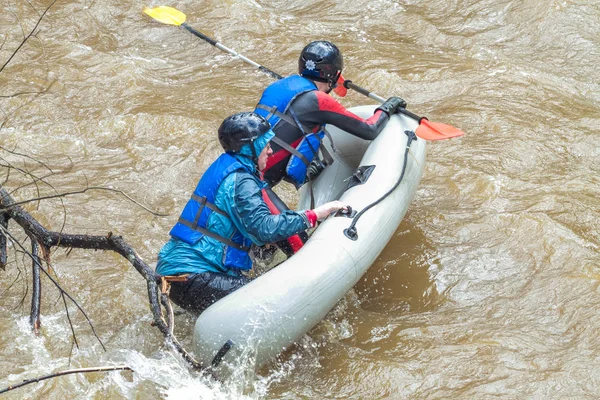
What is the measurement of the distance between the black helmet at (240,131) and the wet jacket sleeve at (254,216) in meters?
0.17

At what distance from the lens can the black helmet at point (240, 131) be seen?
13.2 feet

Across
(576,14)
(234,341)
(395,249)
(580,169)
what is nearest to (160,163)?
(395,249)

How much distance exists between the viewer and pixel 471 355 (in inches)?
168

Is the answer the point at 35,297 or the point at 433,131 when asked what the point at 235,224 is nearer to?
the point at 35,297

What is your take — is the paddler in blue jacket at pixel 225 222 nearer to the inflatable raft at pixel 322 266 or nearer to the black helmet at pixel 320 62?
the inflatable raft at pixel 322 266

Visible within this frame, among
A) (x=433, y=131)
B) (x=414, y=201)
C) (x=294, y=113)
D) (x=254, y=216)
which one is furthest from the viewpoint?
(x=414, y=201)

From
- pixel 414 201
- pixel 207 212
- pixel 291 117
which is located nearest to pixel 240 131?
pixel 207 212

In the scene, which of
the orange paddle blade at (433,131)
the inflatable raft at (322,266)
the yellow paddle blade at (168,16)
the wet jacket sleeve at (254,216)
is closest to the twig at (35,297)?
the inflatable raft at (322,266)

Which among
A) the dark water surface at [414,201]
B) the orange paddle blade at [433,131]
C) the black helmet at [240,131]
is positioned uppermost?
the black helmet at [240,131]

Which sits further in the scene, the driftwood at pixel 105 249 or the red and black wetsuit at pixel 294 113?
the red and black wetsuit at pixel 294 113

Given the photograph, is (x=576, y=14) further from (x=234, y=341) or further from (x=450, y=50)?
(x=234, y=341)

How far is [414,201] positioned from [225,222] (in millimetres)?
2271

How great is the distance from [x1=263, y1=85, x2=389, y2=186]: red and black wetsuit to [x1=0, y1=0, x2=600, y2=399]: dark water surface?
964 millimetres

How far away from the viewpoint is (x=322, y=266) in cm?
414
